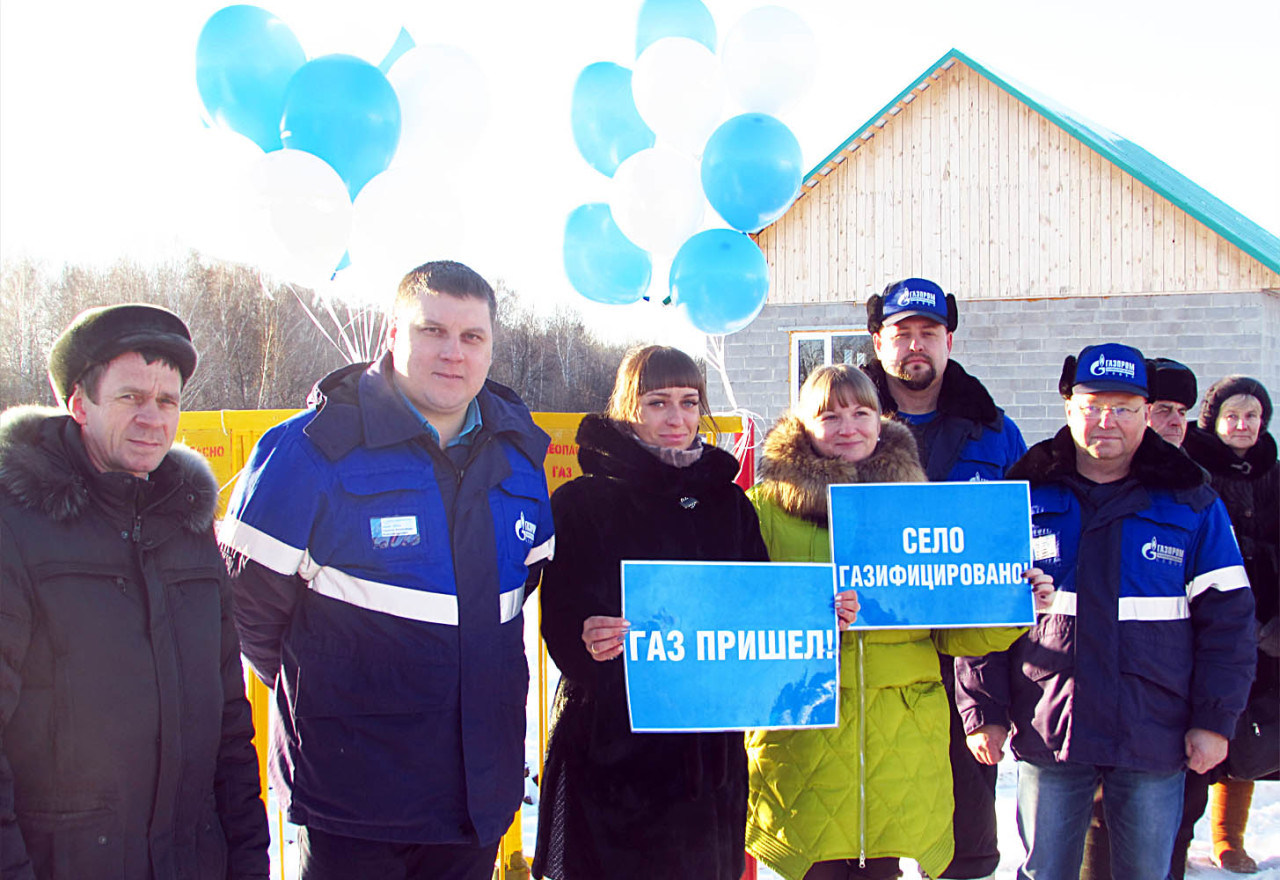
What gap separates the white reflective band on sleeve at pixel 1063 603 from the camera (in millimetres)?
2877

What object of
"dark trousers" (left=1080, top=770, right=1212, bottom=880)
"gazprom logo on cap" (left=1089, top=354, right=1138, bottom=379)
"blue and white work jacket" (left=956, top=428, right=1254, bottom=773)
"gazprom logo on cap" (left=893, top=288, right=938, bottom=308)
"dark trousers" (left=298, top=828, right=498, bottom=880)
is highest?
"gazprom logo on cap" (left=893, top=288, right=938, bottom=308)

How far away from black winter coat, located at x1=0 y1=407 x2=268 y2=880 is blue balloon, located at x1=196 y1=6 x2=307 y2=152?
2.63 meters

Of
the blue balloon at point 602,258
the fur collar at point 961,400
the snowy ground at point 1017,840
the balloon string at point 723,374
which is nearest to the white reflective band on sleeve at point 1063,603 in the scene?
the fur collar at point 961,400

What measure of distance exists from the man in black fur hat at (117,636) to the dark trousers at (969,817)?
7.25 feet

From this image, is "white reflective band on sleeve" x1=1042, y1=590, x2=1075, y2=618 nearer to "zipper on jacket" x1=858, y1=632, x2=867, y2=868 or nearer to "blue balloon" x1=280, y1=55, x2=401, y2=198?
"zipper on jacket" x1=858, y1=632, x2=867, y2=868

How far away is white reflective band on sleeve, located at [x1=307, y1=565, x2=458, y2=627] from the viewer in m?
2.14

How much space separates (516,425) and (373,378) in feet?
1.30

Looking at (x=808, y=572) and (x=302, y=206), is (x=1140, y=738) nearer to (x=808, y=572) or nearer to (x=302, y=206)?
(x=808, y=572)

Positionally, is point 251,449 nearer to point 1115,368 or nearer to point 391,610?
point 391,610

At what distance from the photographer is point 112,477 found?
5.91 feet

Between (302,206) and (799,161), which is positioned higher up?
(799,161)

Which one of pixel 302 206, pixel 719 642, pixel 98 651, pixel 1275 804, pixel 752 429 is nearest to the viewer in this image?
pixel 98 651

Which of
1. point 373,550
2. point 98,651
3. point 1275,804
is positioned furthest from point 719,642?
point 1275,804

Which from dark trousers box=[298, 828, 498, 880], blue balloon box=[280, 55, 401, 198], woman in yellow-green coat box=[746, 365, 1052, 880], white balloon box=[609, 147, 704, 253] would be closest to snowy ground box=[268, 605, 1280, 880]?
woman in yellow-green coat box=[746, 365, 1052, 880]
